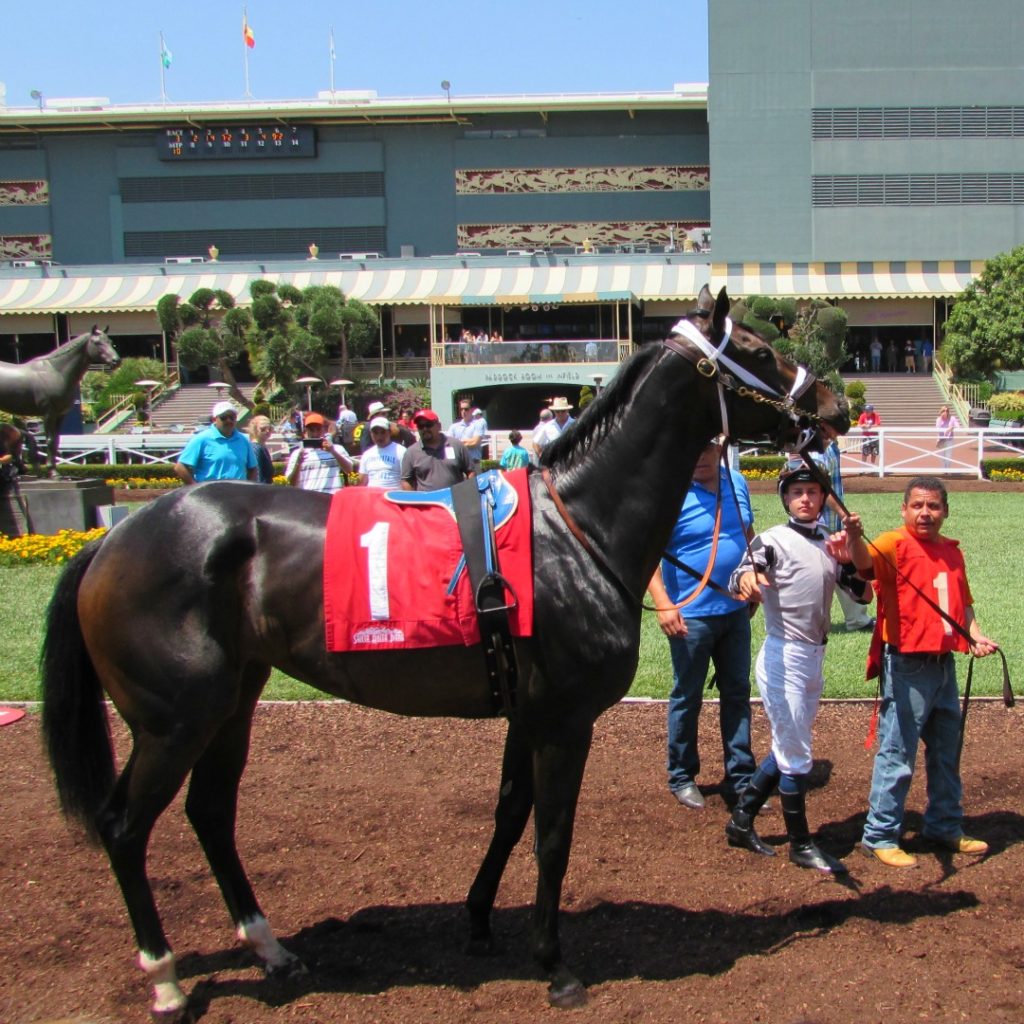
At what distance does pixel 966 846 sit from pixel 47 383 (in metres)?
12.1

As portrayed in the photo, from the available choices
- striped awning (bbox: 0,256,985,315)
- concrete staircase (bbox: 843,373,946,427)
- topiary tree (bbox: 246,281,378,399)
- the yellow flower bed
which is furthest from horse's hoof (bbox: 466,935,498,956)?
striped awning (bbox: 0,256,985,315)

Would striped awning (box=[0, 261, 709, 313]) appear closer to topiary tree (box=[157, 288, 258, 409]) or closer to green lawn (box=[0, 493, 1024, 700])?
topiary tree (box=[157, 288, 258, 409])

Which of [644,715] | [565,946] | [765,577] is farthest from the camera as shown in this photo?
[644,715]

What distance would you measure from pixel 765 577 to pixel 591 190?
50532 mm

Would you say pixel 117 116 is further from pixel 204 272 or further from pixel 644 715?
pixel 644 715

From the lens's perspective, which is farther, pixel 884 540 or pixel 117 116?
pixel 117 116

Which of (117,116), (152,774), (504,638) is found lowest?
(152,774)

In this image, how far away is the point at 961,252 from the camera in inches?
1762

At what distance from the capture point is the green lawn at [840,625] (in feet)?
23.4

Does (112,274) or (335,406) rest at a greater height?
(112,274)

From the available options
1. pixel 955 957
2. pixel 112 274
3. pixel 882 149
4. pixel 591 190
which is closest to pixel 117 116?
pixel 112 274

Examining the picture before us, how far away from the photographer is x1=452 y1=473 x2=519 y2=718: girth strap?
3.41m

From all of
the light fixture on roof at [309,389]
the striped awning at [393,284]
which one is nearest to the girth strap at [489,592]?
the light fixture on roof at [309,389]

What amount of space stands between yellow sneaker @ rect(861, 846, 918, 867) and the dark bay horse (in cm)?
169
